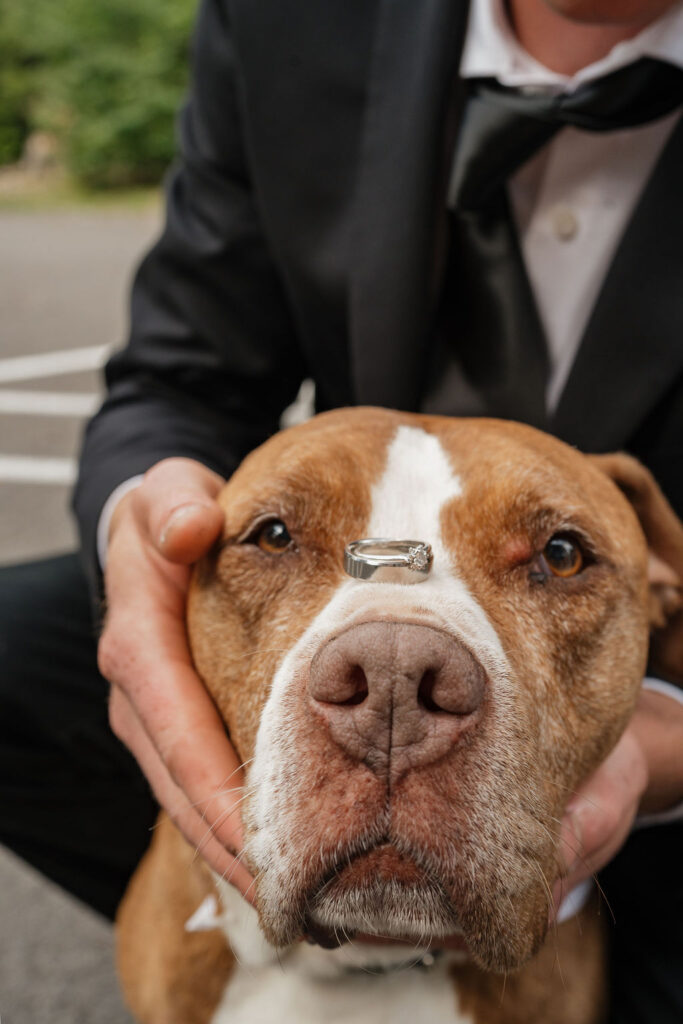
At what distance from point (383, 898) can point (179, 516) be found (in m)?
0.80

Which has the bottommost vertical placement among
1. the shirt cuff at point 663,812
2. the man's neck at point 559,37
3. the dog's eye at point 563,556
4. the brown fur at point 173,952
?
the brown fur at point 173,952

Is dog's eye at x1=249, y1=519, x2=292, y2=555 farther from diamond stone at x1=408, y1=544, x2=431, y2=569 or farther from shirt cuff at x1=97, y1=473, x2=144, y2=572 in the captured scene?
shirt cuff at x1=97, y1=473, x2=144, y2=572

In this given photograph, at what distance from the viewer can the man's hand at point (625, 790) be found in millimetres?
1860

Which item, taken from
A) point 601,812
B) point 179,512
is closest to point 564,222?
point 179,512

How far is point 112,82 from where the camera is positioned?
73.6 feet

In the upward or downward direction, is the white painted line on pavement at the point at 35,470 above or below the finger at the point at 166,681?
below

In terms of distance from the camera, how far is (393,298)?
8.55ft

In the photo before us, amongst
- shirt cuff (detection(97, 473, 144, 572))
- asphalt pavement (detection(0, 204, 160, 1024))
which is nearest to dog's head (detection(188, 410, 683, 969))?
shirt cuff (detection(97, 473, 144, 572))

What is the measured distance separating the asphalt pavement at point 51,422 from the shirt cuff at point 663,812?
65.5 inches

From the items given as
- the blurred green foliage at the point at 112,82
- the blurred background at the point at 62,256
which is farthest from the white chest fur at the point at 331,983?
the blurred green foliage at the point at 112,82

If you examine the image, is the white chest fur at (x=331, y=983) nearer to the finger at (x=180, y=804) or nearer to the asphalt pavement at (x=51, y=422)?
the finger at (x=180, y=804)

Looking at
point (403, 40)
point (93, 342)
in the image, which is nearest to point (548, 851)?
point (403, 40)

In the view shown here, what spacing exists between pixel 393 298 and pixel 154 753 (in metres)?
1.32

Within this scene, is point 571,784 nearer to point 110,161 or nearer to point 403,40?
Result: point 403,40
